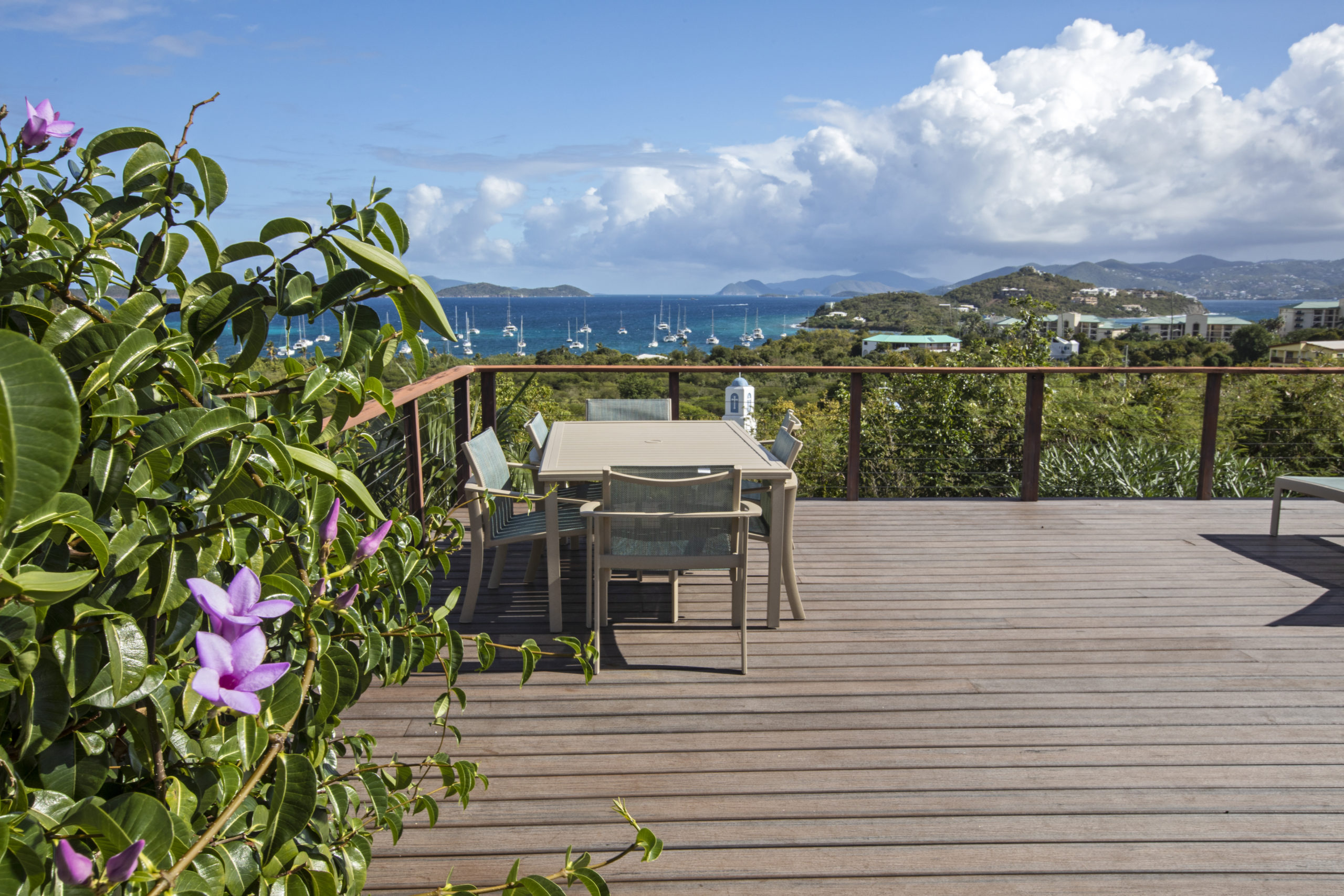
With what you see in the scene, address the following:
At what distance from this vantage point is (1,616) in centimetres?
52

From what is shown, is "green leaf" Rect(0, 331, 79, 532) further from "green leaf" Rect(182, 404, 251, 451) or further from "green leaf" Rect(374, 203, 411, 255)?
"green leaf" Rect(374, 203, 411, 255)

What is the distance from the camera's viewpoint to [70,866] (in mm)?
481

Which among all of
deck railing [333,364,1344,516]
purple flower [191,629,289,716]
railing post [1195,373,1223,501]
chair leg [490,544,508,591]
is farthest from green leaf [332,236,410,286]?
railing post [1195,373,1223,501]

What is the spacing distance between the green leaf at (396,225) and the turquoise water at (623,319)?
2317 cm

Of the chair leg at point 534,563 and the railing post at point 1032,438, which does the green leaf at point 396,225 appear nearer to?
the chair leg at point 534,563

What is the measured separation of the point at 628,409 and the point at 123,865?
180 inches

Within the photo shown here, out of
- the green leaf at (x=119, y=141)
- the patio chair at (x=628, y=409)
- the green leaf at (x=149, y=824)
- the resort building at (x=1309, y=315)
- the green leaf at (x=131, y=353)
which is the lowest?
the patio chair at (x=628, y=409)

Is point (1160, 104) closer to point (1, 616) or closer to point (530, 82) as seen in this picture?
point (530, 82)

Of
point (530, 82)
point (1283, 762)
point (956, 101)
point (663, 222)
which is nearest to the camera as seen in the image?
point (1283, 762)

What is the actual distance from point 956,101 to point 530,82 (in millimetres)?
35297

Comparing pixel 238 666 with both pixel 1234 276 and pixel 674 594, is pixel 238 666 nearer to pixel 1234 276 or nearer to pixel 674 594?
pixel 674 594

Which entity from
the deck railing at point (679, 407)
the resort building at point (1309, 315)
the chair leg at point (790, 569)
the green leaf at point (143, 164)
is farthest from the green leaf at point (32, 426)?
the resort building at point (1309, 315)

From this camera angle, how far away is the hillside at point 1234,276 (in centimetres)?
5878

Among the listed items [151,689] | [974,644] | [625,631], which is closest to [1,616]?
[151,689]
